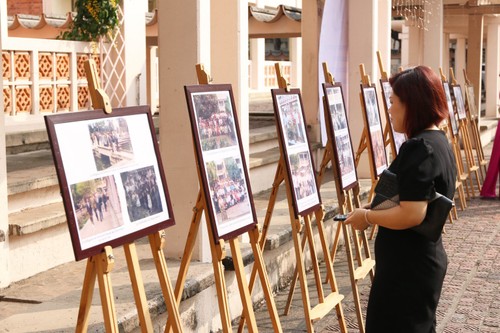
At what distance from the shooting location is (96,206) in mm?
3480

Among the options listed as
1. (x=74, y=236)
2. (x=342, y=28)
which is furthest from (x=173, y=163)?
(x=342, y=28)

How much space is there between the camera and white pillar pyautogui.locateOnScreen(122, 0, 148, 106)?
415 inches

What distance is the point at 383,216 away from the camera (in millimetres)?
3926

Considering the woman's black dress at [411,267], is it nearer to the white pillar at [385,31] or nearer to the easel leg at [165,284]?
the easel leg at [165,284]

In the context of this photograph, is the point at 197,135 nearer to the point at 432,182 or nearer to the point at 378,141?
the point at 432,182

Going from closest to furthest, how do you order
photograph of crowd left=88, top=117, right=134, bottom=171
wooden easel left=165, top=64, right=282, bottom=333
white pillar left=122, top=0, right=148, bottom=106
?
photograph of crowd left=88, top=117, right=134, bottom=171 → wooden easel left=165, top=64, right=282, bottom=333 → white pillar left=122, top=0, right=148, bottom=106

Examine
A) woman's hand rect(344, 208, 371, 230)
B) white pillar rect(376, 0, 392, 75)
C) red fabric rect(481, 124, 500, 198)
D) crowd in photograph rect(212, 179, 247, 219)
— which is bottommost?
red fabric rect(481, 124, 500, 198)

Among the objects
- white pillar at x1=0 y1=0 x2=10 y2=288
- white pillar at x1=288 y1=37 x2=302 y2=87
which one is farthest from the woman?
white pillar at x1=288 y1=37 x2=302 y2=87

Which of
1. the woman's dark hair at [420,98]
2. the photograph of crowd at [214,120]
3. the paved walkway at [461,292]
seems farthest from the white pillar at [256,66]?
the woman's dark hair at [420,98]

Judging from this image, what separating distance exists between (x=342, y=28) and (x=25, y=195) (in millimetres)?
5193

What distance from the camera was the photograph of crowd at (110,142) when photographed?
3.57 metres

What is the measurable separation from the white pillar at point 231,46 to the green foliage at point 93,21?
312 cm

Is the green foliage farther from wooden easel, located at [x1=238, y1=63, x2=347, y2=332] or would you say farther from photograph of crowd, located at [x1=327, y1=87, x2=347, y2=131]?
wooden easel, located at [x1=238, y1=63, x2=347, y2=332]

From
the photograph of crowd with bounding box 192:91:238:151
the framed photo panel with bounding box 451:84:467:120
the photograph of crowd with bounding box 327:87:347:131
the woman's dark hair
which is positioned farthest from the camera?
the framed photo panel with bounding box 451:84:467:120
